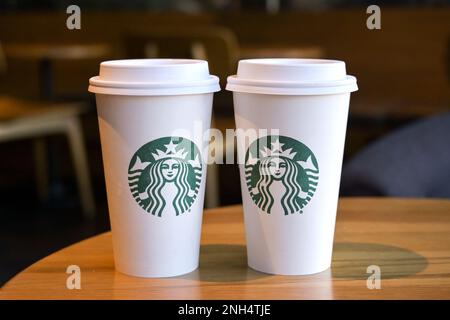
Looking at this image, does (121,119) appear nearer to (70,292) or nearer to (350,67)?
(70,292)

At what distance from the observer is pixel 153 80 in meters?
0.71

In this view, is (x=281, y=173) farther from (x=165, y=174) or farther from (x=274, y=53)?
(x=274, y=53)

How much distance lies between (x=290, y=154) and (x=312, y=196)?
55 mm

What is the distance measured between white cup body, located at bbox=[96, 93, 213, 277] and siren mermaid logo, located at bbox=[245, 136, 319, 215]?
0.06 m

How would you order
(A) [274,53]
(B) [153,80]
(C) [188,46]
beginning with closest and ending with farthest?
(B) [153,80] < (C) [188,46] < (A) [274,53]

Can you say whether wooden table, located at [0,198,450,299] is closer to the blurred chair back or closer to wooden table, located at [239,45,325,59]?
the blurred chair back

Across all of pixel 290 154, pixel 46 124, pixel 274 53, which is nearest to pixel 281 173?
pixel 290 154

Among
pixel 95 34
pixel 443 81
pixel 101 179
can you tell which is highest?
pixel 95 34

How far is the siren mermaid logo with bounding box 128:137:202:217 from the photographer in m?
0.72

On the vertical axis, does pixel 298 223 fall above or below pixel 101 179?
above

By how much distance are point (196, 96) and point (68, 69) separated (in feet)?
14.2

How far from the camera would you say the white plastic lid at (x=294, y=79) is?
27.9 inches

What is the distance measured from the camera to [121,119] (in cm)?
72

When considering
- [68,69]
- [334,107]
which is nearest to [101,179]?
[68,69]
